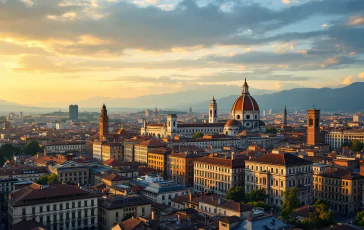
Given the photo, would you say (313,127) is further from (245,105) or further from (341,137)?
(245,105)

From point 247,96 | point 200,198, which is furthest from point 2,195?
point 247,96

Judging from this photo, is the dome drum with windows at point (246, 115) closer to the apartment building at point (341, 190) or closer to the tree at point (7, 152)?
the tree at point (7, 152)

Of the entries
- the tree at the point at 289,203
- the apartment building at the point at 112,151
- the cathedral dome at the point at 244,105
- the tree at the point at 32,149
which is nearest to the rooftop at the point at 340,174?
the tree at the point at 289,203

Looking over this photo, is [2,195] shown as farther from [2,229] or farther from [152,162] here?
[152,162]

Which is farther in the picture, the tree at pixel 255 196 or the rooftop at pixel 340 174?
the rooftop at pixel 340 174

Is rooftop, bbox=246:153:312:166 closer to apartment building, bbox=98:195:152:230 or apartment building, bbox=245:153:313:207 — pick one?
apartment building, bbox=245:153:313:207

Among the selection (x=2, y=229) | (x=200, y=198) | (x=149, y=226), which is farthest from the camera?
(x=200, y=198)
